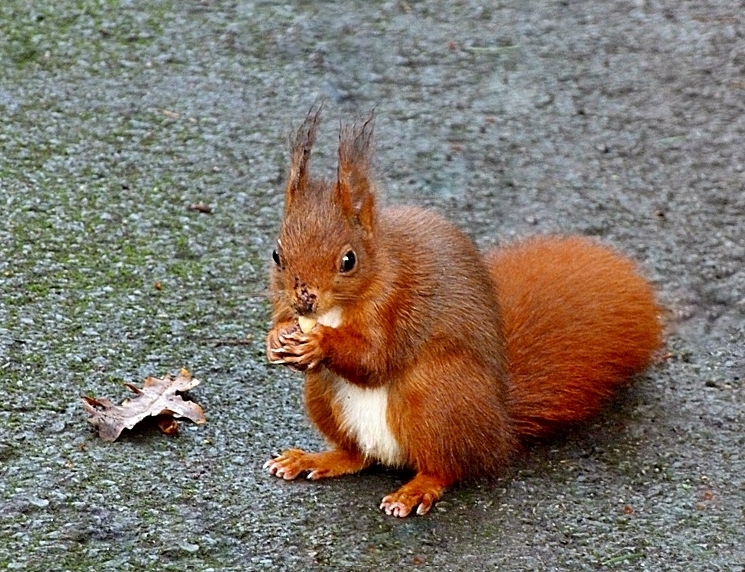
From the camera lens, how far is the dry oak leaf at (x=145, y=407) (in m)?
2.72

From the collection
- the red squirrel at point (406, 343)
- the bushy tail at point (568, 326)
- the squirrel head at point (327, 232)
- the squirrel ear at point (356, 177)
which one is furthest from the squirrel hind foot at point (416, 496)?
the squirrel ear at point (356, 177)

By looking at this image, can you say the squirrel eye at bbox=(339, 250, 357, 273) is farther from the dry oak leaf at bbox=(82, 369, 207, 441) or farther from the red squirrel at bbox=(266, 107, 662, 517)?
the dry oak leaf at bbox=(82, 369, 207, 441)

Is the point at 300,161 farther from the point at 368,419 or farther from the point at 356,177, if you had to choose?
the point at 368,419

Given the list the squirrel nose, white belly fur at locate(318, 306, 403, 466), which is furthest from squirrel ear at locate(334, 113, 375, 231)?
white belly fur at locate(318, 306, 403, 466)

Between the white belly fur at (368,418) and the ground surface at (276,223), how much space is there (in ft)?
0.35

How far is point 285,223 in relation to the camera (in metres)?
2.44

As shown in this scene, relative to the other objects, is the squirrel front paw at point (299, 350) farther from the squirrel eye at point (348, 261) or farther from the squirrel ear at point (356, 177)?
the squirrel ear at point (356, 177)

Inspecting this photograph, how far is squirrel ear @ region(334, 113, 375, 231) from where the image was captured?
2436mm

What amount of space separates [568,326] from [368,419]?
555 millimetres

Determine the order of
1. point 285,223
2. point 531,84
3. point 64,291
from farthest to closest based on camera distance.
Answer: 1. point 531,84
2. point 64,291
3. point 285,223

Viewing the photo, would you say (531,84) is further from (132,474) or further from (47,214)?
(132,474)

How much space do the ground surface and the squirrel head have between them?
44 cm

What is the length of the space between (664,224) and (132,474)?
1.88m

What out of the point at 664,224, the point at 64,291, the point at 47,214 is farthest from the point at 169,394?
the point at 664,224
